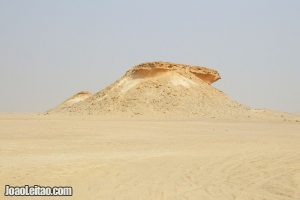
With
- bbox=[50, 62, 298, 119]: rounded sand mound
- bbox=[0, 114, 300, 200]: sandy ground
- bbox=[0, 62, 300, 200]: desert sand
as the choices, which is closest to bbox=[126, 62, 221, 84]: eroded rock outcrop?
bbox=[50, 62, 298, 119]: rounded sand mound

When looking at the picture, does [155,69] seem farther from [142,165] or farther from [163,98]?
[142,165]

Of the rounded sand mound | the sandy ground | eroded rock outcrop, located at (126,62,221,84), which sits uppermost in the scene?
eroded rock outcrop, located at (126,62,221,84)

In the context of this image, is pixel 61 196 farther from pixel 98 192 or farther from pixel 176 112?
pixel 176 112

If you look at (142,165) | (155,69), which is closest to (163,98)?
(155,69)

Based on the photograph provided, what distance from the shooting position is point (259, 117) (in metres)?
37.0

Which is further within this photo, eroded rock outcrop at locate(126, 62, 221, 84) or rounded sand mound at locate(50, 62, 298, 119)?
eroded rock outcrop at locate(126, 62, 221, 84)

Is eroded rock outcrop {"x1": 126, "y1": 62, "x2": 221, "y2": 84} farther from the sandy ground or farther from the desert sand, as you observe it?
the sandy ground

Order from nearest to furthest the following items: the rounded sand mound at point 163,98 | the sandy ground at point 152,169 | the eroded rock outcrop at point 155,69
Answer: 1. the sandy ground at point 152,169
2. the rounded sand mound at point 163,98
3. the eroded rock outcrop at point 155,69

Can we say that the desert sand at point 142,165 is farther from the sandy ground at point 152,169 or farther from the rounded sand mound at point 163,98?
the rounded sand mound at point 163,98

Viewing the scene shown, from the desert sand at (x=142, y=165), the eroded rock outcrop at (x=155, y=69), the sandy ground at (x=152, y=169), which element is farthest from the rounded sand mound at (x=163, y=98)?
the sandy ground at (x=152, y=169)

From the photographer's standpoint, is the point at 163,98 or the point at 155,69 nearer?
the point at 163,98

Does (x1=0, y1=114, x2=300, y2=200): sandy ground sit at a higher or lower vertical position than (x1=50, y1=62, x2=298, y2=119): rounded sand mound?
lower

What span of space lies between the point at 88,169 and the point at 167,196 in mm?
2919

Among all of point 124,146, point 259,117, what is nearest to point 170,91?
point 259,117
